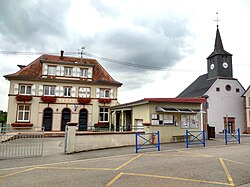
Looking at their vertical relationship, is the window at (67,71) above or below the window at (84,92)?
above

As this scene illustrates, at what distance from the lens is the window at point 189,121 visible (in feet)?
49.5

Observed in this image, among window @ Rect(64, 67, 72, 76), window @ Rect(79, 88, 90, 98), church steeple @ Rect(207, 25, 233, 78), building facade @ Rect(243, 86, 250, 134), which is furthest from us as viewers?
church steeple @ Rect(207, 25, 233, 78)

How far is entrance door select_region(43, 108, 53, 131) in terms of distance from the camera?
2330cm

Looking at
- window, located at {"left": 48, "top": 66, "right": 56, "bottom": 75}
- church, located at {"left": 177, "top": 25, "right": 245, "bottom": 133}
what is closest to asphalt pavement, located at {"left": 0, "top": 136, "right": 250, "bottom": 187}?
window, located at {"left": 48, "top": 66, "right": 56, "bottom": 75}

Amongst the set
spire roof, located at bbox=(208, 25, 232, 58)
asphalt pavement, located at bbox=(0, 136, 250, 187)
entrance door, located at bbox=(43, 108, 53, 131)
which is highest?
spire roof, located at bbox=(208, 25, 232, 58)

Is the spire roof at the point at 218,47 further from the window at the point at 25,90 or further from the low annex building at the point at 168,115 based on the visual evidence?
the window at the point at 25,90

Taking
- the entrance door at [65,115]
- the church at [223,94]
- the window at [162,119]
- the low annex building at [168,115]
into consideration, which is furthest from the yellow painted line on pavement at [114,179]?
the church at [223,94]

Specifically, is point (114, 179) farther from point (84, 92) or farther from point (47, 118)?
point (84, 92)

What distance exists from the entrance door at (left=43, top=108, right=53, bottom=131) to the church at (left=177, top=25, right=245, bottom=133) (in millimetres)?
21080

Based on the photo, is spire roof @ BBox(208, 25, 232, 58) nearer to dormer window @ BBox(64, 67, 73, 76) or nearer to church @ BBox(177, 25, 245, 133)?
church @ BBox(177, 25, 245, 133)

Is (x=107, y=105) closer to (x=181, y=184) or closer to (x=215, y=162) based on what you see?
(x=215, y=162)

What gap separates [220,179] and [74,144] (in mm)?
7204

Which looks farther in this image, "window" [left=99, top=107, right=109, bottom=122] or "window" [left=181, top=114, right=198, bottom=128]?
"window" [left=99, top=107, right=109, bottom=122]

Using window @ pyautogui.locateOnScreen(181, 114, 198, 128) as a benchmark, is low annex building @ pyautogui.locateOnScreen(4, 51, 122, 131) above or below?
above
